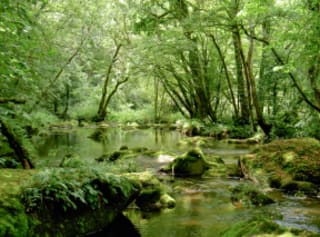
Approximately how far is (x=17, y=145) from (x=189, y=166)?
4.59 metres

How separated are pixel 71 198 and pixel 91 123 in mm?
26371

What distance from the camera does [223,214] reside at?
6.04 metres

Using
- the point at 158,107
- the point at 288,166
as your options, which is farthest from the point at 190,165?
the point at 158,107

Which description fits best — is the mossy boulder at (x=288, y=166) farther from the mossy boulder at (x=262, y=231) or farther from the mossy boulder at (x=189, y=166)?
the mossy boulder at (x=262, y=231)

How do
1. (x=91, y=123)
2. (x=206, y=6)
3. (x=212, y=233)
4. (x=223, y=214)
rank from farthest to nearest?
(x=91, y=123)
(x=206, y=6)
(x=223, y=214)
(x=212, y=233)

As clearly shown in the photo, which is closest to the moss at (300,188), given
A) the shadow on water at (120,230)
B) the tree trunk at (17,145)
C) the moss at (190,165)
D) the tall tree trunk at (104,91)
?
the moss at (190,165)

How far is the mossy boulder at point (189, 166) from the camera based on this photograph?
9.30 m

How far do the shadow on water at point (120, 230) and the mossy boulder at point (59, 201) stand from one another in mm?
86

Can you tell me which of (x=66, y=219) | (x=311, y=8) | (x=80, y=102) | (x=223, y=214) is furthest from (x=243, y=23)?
(x=80, y=102)

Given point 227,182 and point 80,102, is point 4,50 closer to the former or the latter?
point 227,182

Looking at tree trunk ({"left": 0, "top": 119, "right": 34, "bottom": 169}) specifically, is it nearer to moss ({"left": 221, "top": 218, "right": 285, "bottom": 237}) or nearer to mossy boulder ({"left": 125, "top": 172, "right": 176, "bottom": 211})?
mossy boulder ({"left": 125, "top": 172, "right": 176, "bottom": 211})

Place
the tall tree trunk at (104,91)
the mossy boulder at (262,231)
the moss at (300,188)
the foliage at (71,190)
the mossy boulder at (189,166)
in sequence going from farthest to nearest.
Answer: the tall tree trunk at (104,91), the mossy boulder at (189,166), the moss at (300,188), the foliage at (71,190), the mossy boulder at (262,231)

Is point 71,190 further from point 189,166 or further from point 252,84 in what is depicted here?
point 252,84

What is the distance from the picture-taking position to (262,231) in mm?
3664
